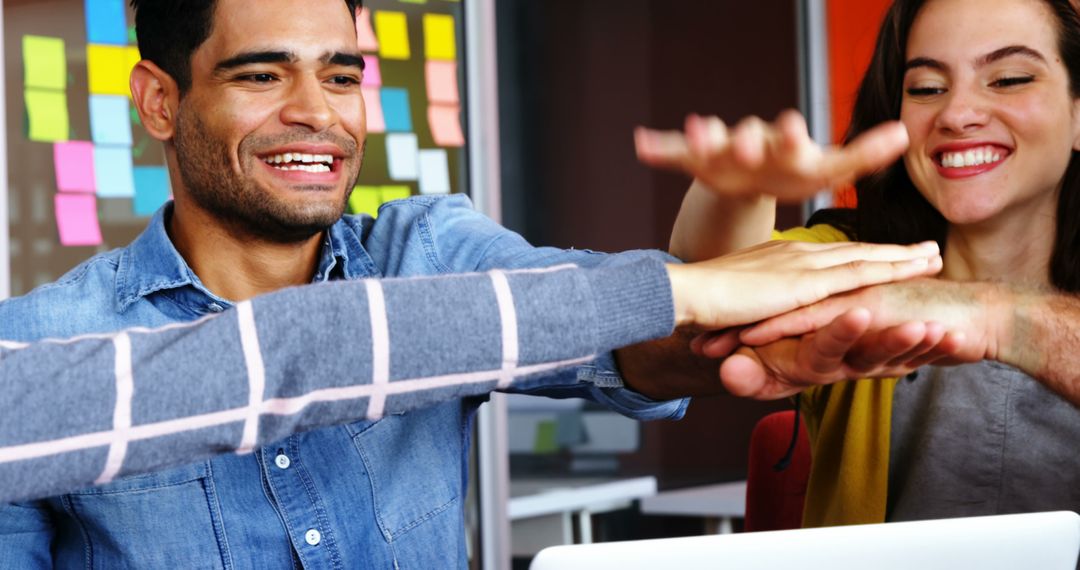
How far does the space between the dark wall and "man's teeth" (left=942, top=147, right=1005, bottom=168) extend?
7.55ft

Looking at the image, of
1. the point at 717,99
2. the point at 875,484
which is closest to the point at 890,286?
the point at 875,484

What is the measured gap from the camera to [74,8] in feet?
9.55

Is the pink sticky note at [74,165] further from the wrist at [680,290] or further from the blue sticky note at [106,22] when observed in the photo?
the wrist at [680,290]

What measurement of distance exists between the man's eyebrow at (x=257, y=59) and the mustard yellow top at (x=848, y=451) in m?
0.79

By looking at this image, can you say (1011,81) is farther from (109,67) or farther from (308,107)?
(109,67)

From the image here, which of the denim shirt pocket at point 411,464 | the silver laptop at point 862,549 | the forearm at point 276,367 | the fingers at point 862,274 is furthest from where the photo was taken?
the denim shirt pocket at point 411,464

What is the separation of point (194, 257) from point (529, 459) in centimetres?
251

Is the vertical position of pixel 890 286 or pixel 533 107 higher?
pixel 533 107

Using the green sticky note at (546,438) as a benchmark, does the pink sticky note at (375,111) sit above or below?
above

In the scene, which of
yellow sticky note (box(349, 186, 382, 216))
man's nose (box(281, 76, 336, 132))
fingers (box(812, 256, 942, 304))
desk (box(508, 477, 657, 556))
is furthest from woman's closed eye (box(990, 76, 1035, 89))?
desk (box(508, 477, 657, 556))

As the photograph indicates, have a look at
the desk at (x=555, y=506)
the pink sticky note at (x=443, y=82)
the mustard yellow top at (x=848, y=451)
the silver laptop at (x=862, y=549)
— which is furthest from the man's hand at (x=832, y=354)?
the desk at (x=555, y=506)

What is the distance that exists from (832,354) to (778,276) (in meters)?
0.11

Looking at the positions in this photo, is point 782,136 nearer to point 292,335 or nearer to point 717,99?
point 292,335

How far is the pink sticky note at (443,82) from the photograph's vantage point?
12.2 ft
